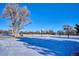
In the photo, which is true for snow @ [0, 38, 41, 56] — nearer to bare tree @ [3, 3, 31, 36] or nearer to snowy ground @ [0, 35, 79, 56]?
snowy ground @ [0, 35, 79, 56]

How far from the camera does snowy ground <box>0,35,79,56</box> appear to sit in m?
8.78

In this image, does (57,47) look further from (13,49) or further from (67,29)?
(13,49)

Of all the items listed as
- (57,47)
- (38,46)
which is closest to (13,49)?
(38,46)

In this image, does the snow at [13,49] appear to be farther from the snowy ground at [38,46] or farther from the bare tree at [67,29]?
the bare tree at [67,29]

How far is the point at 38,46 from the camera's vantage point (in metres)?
8.80

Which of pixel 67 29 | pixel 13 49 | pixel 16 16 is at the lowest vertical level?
pixel 13 49

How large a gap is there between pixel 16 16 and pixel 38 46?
0.43 m

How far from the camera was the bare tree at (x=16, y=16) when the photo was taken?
8.80m

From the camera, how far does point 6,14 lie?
8.80m

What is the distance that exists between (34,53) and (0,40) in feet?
1.38

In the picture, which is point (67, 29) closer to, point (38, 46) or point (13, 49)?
point (38, 46)

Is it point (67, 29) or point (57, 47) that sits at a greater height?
point (67, 29)

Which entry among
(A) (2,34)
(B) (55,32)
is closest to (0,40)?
(A) (2,34)

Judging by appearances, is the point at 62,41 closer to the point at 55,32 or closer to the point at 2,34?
the point at 55,32
